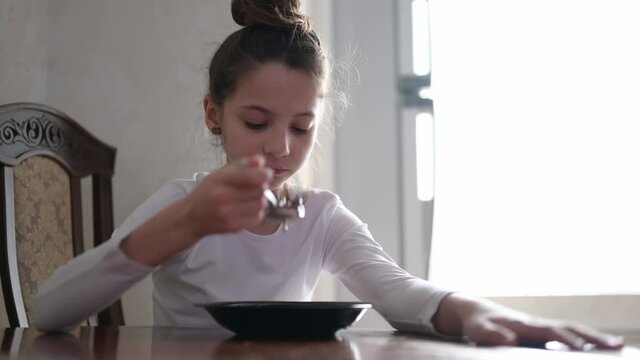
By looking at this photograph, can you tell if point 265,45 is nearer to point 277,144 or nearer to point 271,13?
point 271,13

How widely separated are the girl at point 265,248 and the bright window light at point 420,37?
3.10 ft

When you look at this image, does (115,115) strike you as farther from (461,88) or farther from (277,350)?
(277,350)

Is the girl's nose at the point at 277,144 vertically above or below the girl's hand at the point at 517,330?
above

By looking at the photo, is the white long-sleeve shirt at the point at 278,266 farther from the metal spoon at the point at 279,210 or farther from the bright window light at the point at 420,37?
the bright window light at the point at 420,37

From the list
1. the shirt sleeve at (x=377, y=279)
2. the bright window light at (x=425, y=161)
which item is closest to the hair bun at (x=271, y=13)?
the shirt sleeve at (x=377, y=279)

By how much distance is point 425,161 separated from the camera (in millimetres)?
2232

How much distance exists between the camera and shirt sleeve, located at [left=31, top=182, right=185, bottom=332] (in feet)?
3.06

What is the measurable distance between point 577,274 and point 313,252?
913 mm

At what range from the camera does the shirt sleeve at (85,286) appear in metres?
0.93

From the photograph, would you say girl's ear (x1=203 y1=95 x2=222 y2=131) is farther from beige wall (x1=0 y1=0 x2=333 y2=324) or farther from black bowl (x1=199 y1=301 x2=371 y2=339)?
beige wall (x1=0 y1=0 x2=333 y2=324)

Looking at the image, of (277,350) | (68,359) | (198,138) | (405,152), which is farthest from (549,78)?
(68,359)

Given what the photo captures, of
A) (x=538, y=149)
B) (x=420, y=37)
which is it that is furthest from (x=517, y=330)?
(x=420, y=37)

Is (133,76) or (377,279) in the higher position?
(133,76)

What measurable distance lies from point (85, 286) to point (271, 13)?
0.62m
